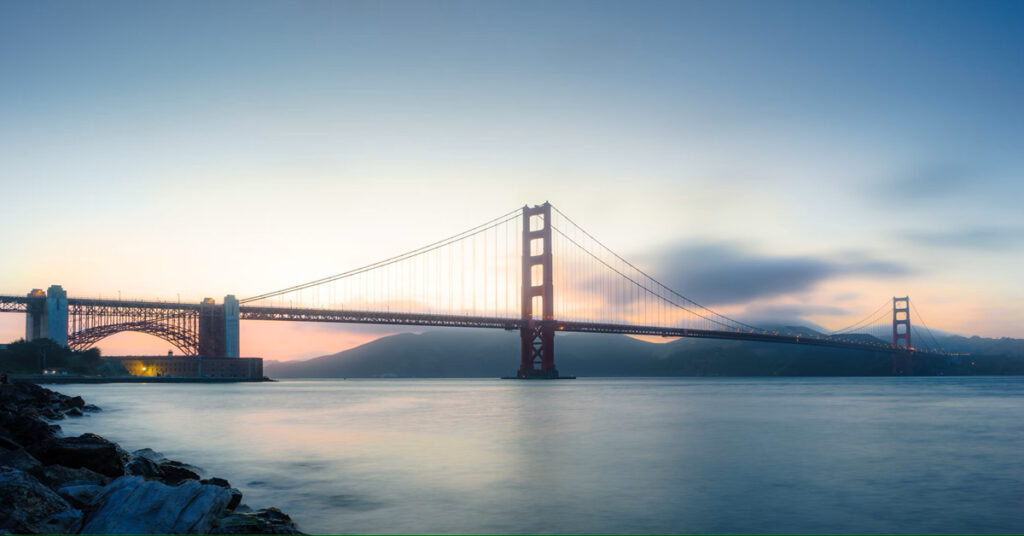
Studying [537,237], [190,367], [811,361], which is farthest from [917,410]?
[811,361]

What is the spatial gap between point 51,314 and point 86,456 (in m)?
74.3

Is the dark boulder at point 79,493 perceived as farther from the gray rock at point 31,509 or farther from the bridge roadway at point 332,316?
the bridge roadway at point 332,316

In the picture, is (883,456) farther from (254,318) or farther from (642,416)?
(254,318)

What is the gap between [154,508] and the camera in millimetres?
7195

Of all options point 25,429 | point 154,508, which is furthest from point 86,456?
point 154,508

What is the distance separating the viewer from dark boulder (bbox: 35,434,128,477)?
1055cm

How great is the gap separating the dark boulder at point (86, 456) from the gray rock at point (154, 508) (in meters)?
3.02

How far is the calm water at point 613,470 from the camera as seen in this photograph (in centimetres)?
1019

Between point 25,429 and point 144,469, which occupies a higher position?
point 25,429

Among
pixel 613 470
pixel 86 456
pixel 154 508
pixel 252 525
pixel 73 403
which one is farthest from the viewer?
pixel 73 403

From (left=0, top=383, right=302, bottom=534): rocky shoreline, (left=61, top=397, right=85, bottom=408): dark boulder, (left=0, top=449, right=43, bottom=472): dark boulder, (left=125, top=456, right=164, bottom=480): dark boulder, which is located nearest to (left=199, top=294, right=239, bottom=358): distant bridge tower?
(left=61, top=397, right=85, bottom=408): dark boulder

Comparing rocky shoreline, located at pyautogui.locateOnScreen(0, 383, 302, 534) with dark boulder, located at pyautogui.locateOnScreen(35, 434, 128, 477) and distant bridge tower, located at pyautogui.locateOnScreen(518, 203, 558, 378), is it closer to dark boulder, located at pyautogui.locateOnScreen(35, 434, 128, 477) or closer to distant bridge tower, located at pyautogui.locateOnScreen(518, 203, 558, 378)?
dark boulder, located at pyautogui.locateOnScreen(35, 434, 128, 477)

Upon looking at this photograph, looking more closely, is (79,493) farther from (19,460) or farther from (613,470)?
(613,470)

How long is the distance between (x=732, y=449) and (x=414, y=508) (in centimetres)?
1007
